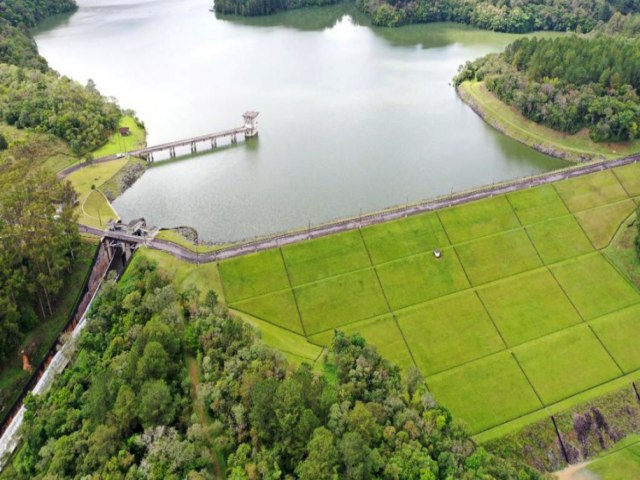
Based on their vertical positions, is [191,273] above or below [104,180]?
above

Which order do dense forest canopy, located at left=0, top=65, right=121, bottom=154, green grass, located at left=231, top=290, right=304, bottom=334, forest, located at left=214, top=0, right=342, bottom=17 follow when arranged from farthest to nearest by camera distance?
forest, located at left=214, top=0, right=342, bottom=17 < dense forest canopy, located at left=0, top=65, right=121, bottom=154 < green grass, located at left=231, top=290, right=304, bottom=334

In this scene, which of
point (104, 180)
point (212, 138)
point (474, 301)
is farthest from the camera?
point (212, 138)

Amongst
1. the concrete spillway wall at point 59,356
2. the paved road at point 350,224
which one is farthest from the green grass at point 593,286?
the concrete spillway wall at point 59,356

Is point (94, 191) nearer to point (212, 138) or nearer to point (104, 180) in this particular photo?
point (104, 180)

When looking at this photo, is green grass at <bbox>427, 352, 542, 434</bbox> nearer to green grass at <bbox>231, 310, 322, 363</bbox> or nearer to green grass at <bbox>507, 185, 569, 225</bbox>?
green grass at <bbox>231, 310, 322, 363</bbox>

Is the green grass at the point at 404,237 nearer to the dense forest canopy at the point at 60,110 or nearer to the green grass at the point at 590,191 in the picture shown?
the green grass at the point at 590,191

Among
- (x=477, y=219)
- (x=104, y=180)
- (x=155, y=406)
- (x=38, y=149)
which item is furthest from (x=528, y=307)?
(x=38, y=149)

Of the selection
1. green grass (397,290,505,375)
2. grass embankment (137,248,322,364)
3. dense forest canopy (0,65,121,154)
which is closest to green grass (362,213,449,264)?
green grass (397,290,505,375)
